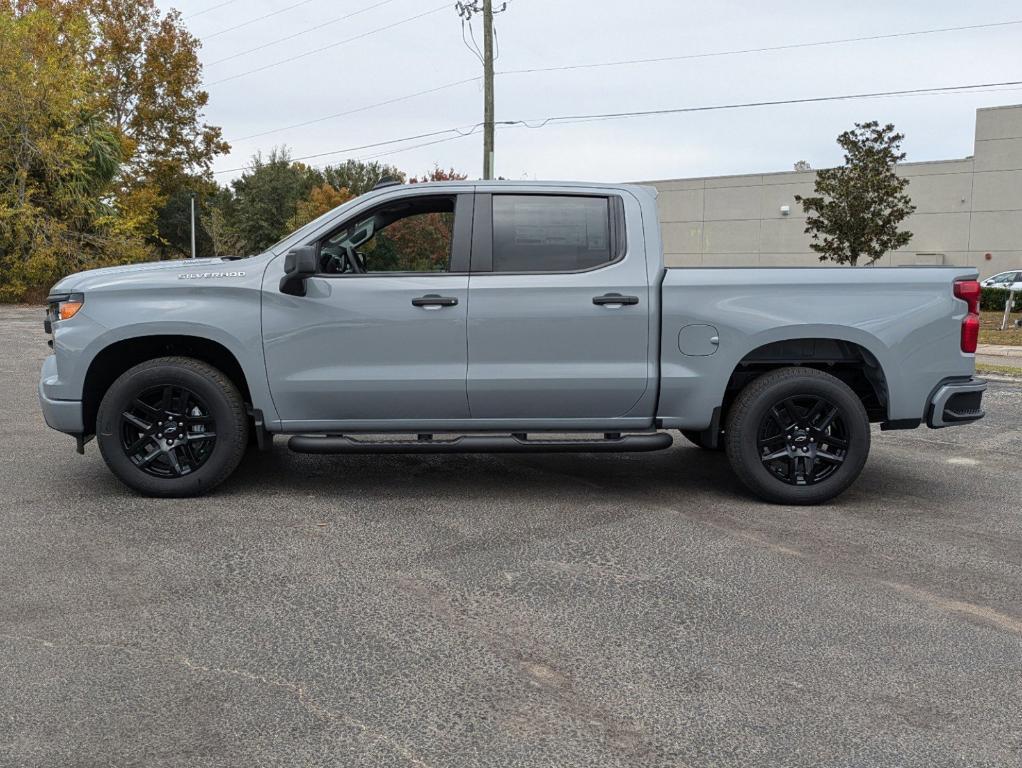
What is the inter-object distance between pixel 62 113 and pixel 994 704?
34.7 meters

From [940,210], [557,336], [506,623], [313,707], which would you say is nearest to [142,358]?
[557,336]

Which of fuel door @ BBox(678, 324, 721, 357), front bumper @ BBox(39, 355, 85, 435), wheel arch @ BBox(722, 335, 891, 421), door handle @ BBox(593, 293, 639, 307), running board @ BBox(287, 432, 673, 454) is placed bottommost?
running board @ BBox(287, 432, 673, 454)

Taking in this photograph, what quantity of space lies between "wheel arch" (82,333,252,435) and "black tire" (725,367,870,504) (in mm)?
3165

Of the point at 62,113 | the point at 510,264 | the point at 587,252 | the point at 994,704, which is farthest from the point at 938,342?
the point at 62,113

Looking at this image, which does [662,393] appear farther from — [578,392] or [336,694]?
[336,694]

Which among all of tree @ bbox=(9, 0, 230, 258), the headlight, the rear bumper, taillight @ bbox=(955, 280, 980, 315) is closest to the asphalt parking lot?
the rear bumper

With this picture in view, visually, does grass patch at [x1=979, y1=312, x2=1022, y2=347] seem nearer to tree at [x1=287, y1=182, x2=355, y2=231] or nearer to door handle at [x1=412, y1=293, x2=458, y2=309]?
door handle at [x1=412, y1=293, x2=458, y2=309]

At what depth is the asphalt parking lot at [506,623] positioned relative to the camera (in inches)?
128

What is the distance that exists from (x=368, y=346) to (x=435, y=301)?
1.67 feet

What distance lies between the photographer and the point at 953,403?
6.29 m

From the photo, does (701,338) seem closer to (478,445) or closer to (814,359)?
(814,359)

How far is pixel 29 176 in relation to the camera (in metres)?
32.4

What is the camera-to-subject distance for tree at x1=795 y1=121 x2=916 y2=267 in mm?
32562

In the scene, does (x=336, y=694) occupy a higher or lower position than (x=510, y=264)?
lower
